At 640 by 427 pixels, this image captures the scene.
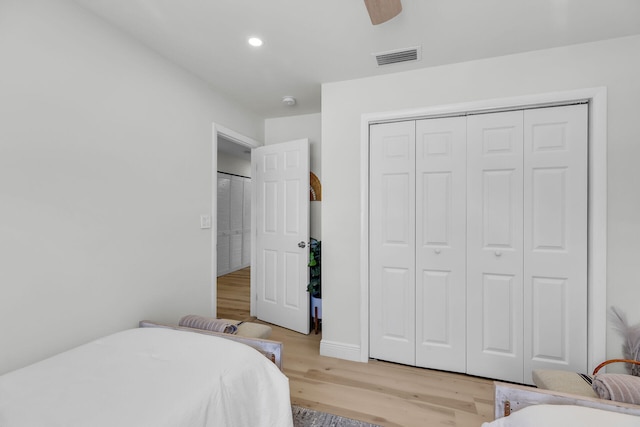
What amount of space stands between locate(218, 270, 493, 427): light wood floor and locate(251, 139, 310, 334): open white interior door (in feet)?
2.00

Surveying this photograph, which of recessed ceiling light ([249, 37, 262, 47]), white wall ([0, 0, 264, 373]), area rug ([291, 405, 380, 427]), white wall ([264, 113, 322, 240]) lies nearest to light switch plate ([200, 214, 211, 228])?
white wall ([0, 0, 264, 373])

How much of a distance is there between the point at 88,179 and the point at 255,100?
1793 millimetres

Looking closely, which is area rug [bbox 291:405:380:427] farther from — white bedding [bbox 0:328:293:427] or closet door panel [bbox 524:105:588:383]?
closet door panel [bbox 524:105:588:383]

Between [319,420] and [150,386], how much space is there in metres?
1.07

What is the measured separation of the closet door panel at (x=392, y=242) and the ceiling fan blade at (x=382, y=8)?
1.17 m

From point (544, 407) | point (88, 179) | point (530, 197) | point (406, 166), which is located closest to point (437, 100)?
point (406, 166)

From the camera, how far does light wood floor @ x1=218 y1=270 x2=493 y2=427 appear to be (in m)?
1.79

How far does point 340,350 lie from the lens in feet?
8.29

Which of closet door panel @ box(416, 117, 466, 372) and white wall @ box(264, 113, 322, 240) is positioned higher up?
white wall @ box(264, 113, 322, 240)

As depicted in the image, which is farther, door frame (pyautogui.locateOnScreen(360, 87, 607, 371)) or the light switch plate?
the light switch plate

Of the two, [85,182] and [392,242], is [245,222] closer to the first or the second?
[392,242]

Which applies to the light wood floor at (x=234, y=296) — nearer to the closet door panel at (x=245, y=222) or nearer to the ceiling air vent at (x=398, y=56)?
the closet door panel at (x=245, y=222)

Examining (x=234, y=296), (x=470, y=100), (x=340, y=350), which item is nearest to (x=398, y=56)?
(x=470, y=100)

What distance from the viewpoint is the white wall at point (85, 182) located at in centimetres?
137
